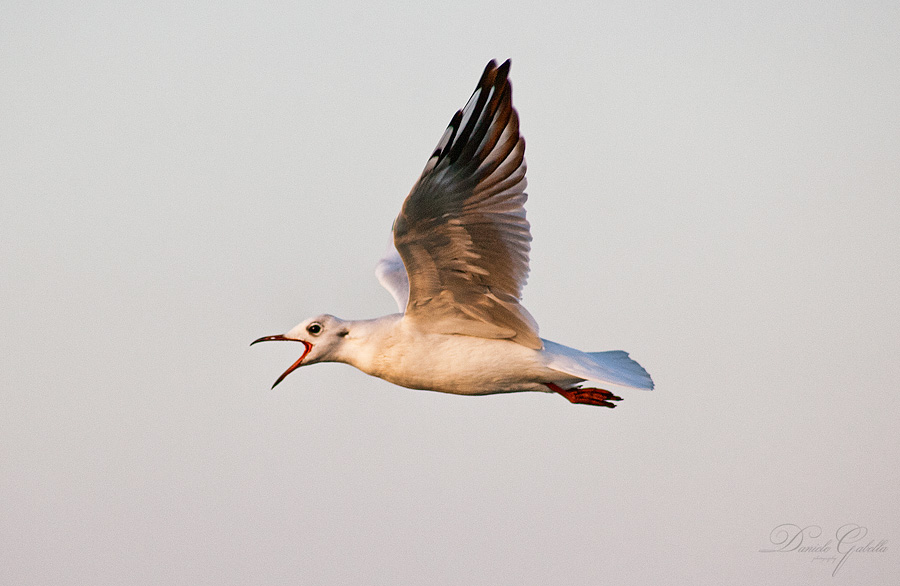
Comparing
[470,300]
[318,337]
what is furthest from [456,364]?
[318,337]

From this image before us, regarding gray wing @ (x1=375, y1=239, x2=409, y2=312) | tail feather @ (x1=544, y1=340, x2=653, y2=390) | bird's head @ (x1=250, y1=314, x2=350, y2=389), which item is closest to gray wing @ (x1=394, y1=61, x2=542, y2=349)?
tail feather @ (x1=544, y1=340, x2=653, y2=390)

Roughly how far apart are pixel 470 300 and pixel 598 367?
1.36 metres

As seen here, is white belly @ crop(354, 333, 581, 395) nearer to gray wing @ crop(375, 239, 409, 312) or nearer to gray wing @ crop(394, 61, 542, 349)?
gray wing @ crop(394, 61, 542, 349)

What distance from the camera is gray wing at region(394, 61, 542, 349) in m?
8.32

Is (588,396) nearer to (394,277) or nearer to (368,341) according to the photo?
(368,341)

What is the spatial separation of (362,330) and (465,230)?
1505mm

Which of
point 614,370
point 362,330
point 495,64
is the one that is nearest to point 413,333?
point 362,330

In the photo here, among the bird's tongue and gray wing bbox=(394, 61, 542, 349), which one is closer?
gray wing bbox=(394, 61, 542, 349)

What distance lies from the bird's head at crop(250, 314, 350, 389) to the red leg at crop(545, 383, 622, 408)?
1859 millimetres

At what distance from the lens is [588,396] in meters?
10.1

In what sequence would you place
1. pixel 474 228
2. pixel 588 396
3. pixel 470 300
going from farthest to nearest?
pixel 588 396 < pixel 470 300 < pixel 474 228

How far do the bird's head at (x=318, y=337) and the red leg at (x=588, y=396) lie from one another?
1.86 meters

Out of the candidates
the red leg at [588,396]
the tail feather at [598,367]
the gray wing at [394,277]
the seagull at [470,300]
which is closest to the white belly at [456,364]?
the seagull at [470,300]

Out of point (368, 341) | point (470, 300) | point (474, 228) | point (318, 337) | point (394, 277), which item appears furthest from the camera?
point (394, 277)
